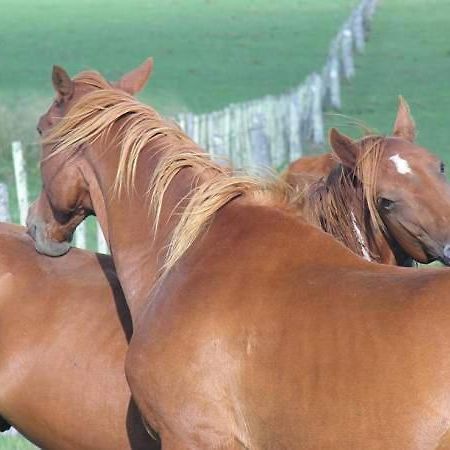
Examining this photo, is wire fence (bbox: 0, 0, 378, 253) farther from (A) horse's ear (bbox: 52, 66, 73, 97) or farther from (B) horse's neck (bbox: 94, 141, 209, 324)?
(B) horse's neck (bbox: 94, 141, 209, 324)

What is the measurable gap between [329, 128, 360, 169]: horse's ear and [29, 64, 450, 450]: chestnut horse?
0.46 m

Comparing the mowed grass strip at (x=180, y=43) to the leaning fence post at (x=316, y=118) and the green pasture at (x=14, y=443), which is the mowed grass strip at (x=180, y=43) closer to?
the leaning fence post at (x=316, y=118)

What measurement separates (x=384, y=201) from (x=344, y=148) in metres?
0.28

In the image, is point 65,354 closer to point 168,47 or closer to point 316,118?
point 316,118

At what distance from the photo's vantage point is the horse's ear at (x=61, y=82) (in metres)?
4.59

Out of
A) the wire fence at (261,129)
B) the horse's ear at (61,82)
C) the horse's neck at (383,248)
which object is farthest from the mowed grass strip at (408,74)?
the horse's ear at (61,82)

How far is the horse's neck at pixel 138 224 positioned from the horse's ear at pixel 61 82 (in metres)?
0.35

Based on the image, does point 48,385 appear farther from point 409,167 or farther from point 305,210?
point 409,167

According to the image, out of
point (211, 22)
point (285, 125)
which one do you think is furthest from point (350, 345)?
point (211, 22)

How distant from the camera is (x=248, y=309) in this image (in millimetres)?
3725

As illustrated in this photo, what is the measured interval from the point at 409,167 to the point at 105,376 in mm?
1512

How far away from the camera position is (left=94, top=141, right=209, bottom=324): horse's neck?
4293 millimetres

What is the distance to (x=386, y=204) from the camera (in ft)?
15.7

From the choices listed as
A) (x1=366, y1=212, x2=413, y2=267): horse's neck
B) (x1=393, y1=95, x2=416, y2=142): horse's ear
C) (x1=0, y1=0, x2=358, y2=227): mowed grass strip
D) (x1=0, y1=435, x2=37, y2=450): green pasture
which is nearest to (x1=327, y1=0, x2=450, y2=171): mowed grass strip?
(x1=0, y1=0, x2=358, y2=227): mowed grass strip
